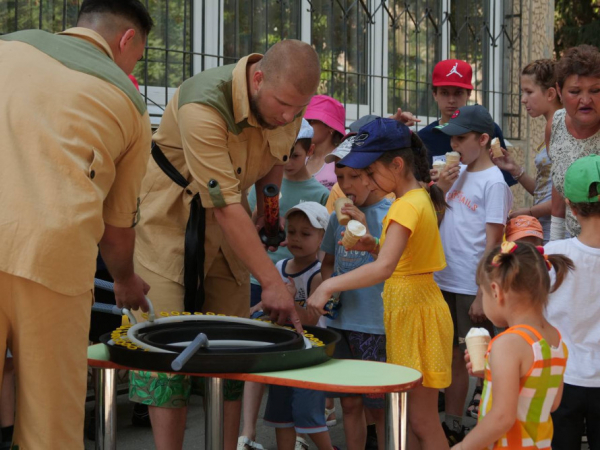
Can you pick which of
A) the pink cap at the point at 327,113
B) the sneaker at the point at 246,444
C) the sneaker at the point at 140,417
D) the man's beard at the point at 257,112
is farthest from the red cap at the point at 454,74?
the sneaker at the point at 140,417

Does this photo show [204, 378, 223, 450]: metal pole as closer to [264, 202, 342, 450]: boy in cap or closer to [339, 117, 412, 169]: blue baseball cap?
[264, 202, 342, 450]: boy in cap

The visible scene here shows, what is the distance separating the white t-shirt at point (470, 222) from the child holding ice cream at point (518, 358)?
68.4 inches

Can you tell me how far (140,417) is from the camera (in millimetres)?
4797

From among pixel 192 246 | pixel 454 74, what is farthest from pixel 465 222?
pixel 192 246

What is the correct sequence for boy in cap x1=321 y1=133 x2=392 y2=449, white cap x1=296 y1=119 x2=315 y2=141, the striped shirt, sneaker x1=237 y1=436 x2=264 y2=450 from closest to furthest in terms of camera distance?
the striped shirt < boy in cap x1=321 y1=133 x2=392 y2=449 < sneaker x1=237 y1=436 x2=264 y2=450 < white cap x1=296 y1=119 x2=315 y2=141

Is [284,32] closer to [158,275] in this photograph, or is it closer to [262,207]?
[262,207]

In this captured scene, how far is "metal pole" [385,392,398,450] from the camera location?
2469mm

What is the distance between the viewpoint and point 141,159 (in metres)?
2.59

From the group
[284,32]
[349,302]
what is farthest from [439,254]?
[284,32]

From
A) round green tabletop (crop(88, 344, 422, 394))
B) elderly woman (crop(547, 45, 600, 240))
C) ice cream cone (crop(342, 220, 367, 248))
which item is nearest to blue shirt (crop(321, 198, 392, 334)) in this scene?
ice cream cone (crop(342, 220, 367, 248))

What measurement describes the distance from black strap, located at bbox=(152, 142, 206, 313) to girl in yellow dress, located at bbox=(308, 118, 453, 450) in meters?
0.69

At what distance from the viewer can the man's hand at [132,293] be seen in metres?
3.00

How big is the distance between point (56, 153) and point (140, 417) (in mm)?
2848

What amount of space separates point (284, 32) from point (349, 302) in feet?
11.8
